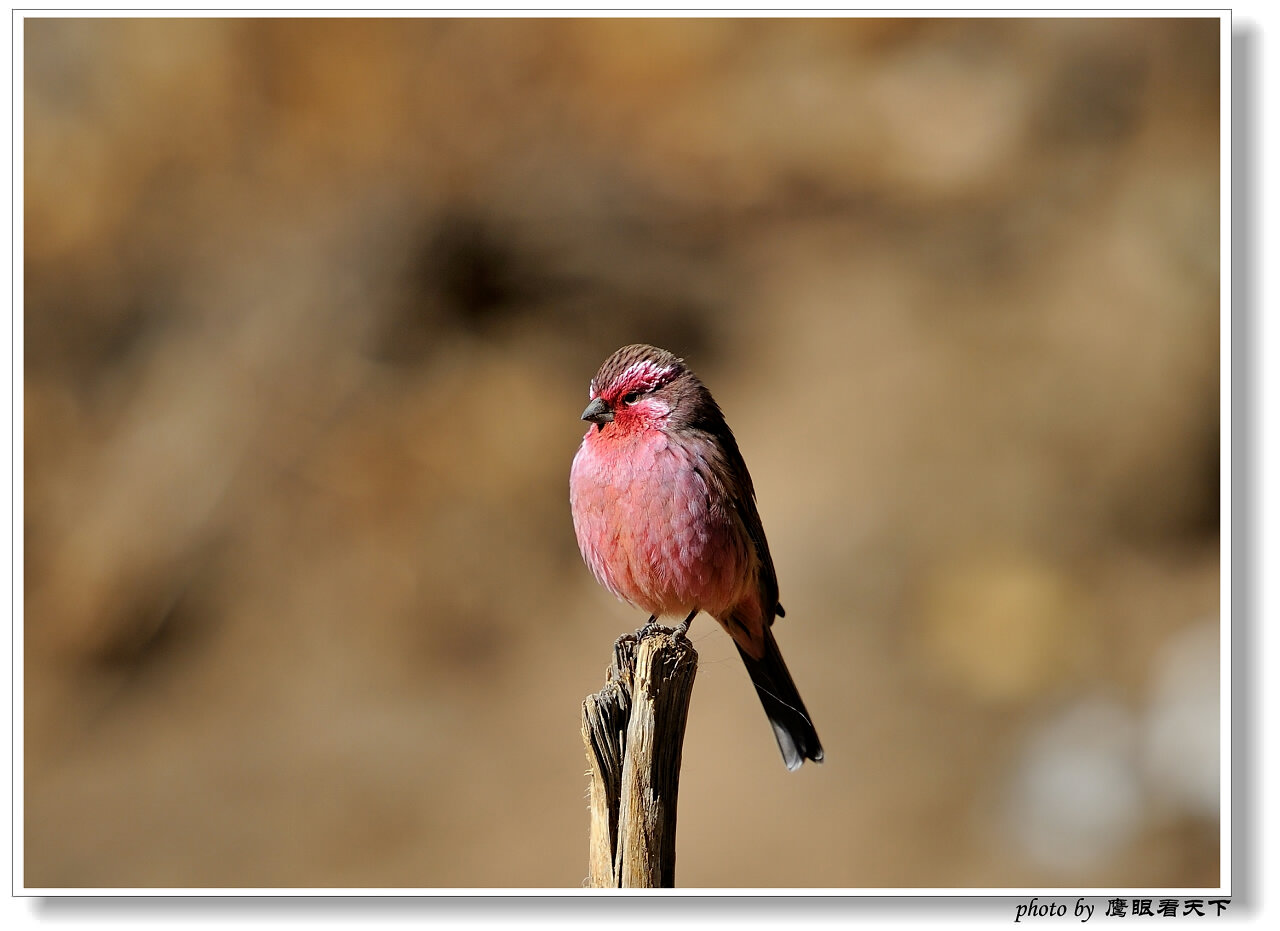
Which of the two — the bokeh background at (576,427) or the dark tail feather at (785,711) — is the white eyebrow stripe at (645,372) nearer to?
the bokeh background at (576,427)

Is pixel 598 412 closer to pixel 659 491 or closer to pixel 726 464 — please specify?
pixel 659 491

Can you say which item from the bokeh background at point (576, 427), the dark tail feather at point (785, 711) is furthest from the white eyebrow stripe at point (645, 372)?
the dark tail feather at point (785, 711)

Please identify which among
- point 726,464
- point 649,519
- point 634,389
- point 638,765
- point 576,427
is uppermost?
point 576,427

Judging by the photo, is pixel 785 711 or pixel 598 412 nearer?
pixel 598 412

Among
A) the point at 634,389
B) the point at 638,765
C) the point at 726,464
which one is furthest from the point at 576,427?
the point at 638,765

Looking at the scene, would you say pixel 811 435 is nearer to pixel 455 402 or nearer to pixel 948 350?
pixel 948 350
